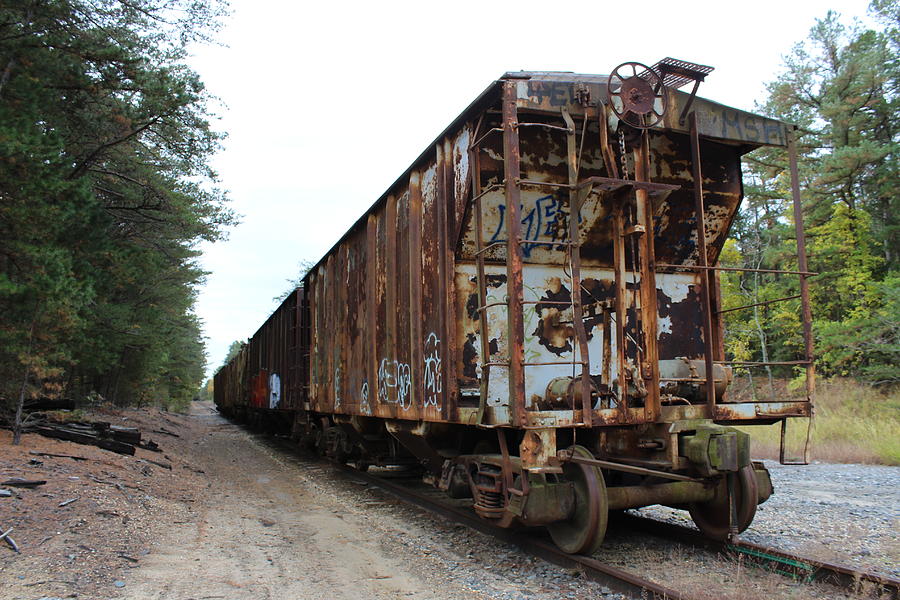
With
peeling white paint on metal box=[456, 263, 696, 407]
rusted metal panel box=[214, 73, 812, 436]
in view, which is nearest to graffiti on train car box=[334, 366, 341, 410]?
rusted metal panel box=[214, 73, 812, 436]

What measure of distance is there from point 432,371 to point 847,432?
38.5ft

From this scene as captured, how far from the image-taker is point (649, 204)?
16.8 feet

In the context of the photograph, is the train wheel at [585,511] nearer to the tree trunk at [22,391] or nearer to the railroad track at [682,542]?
the railroad track at [682,542]

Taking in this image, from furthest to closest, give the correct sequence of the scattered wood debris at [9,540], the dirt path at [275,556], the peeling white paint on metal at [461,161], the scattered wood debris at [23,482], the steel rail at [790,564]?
the scattered wood debris at [23,482] → the peeling white paint on metal at [461,161] → the scattered wood debris at [9,540] → the dirt path at [275,556] → the steel rail at [790,564]

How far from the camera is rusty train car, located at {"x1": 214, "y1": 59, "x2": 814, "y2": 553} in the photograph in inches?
183

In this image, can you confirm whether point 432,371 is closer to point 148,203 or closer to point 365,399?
point 365,399

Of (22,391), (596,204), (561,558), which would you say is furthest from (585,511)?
(22,391)

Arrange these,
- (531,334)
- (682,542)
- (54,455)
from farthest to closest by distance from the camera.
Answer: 1. (54,455)
2. (531,334)
3. (682,542)

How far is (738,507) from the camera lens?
515 cm

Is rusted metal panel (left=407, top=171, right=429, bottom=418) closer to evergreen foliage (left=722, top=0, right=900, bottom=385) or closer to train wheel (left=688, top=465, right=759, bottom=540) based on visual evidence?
train wheel (left=688, top=465, right=759, bottom=540)

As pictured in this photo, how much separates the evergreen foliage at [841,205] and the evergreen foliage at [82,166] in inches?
713

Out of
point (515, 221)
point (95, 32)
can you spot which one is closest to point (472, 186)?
point (515, 221)

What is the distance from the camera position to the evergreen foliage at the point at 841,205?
21.0m

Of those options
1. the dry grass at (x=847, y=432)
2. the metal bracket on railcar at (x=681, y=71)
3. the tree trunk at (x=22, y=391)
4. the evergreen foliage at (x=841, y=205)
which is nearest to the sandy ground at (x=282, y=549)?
the tree trunk at (x=22, y=391)
